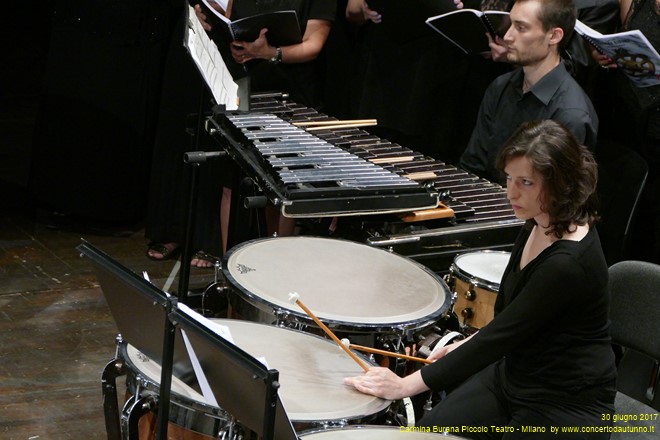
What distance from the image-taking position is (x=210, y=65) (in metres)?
4.00

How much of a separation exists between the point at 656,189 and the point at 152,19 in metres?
2.84

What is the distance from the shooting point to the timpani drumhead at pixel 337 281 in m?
3.04

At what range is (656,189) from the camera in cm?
474

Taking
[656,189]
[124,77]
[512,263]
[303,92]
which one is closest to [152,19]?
[124,77]

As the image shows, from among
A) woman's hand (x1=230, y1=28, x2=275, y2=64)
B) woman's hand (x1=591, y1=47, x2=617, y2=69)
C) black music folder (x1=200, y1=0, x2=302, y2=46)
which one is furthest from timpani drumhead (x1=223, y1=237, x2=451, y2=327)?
woman's hand (x1=591, y1=47, x2=617, y2=69)

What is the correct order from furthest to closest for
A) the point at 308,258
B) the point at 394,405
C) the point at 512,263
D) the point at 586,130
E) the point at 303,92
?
1. the point at 303,92
2. the point at 586,130
3. the point at 308,258
4. the point at 512,263
5. the point at 394,405

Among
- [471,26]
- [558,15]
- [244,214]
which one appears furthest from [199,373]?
[244,214]

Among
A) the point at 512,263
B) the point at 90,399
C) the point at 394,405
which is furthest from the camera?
the point at 90,399

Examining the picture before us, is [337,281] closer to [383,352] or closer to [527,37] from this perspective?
[383,352]

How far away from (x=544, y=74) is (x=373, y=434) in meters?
2.39

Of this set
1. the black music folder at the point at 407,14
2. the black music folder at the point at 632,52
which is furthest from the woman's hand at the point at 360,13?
the black music folder at the point at 632,52

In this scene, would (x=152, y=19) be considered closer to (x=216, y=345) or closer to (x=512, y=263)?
(x=512, y=263)

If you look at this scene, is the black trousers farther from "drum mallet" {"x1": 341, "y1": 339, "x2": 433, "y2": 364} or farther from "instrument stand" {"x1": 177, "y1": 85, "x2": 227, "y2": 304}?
→ "instrument stand" {"x1": 177, "y1": 85, "x2": 227, "y2": 304}

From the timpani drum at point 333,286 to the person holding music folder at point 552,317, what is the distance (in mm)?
297
